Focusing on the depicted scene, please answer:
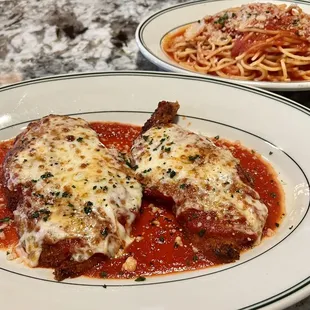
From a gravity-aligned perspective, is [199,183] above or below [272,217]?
above

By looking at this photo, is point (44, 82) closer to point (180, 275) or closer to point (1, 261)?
point (1, 261)

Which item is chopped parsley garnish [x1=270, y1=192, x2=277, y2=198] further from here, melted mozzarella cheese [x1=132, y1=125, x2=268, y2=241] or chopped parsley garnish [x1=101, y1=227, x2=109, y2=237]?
chopped parsley garnish [x1=101, y1=227, x2=109, y2=237]

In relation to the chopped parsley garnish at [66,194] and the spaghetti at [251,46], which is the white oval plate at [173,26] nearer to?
the spaghetti at [251,46]

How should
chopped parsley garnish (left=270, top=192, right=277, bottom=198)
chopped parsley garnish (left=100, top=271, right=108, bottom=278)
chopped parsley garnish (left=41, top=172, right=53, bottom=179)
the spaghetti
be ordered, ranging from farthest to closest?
the spaghetti → chopped parsley garnish (left=270, top=192, right=277, bottom=198) → chopped parsley garnish (left=41, top=172, right=53, bottom=179) → chopped parsley garnish (left=100, top=271, right=108, bottom=278)

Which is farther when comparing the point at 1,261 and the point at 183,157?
the point at 183,157

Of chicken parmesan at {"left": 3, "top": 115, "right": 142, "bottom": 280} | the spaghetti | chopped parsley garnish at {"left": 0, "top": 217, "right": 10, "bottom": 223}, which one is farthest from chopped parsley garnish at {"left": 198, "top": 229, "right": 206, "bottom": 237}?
the spaghetti

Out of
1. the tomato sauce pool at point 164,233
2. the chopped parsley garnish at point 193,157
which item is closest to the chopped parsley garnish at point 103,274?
the tomato sauce pool at point 164,233

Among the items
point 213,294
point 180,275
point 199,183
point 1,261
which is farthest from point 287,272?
point 1,261

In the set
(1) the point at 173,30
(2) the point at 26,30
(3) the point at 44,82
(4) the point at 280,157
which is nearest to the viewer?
(4) the point at 280,157
